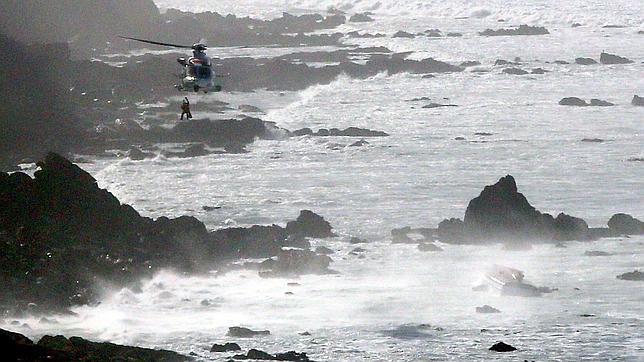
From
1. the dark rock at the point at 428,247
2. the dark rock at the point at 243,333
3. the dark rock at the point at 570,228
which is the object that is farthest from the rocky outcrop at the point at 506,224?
the dark rock at the point at 243,333

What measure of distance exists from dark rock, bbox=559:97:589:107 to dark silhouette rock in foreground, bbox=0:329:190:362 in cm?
6180

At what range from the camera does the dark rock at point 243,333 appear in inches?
1679

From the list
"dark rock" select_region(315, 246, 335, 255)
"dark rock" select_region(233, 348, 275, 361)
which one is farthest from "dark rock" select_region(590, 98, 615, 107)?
"dark rock" select_region(233, 348, 275, 361)

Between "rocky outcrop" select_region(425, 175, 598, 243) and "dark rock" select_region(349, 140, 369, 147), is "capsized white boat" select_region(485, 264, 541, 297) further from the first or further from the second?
"dark rock" select_region(349, 140, 369, 147)

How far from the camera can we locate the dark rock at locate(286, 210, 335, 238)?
2205 inches

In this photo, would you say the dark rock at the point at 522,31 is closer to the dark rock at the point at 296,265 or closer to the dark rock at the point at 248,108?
the dark rock at the point at 248,108

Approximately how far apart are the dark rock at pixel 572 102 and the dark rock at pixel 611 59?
26021 mm

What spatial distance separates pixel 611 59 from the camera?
123 meters

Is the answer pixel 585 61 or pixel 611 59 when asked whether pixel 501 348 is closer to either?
pixel 611 59

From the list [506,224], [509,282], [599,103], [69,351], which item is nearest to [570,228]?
[506,224]

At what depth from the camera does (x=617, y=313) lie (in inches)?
1743

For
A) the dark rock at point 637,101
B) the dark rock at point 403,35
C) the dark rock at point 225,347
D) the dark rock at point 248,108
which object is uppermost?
the dark rock at point 403,35

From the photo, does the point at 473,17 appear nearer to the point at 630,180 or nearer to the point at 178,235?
the point at 630,180

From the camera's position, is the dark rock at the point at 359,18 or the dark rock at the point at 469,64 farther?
the dark rock at the point at 359,18
